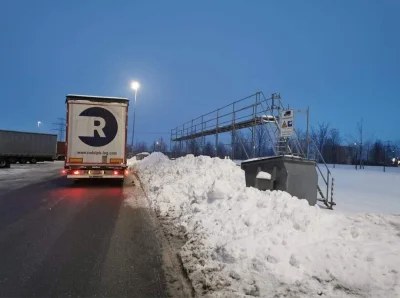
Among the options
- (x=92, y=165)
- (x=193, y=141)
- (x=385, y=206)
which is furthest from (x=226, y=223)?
(x=193, y=141)

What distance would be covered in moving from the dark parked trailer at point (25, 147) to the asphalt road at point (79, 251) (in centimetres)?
2906

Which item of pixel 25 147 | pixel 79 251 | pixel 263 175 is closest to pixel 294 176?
pixel 263 175

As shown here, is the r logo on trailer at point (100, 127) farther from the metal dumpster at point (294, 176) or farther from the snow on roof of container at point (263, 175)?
the snow on roof of container at point (263, 175)

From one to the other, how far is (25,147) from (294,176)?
38.8 metres

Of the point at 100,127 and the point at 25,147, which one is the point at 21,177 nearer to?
the point at 100,127

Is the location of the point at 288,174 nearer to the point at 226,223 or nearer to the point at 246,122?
the point at 226,223

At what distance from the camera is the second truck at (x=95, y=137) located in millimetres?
15727

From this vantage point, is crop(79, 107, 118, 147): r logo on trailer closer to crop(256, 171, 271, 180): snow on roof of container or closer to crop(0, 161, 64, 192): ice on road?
crop(0, 161, 64, 192): ice on road

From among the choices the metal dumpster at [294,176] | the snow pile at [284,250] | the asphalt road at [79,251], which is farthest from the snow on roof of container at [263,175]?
the asphalt road at [79,251]

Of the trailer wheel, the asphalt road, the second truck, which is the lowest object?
the asphalt road

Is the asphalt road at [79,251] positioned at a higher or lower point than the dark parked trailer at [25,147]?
lower

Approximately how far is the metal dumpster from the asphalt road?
3.67 m

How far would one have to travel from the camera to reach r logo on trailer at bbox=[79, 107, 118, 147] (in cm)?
1589

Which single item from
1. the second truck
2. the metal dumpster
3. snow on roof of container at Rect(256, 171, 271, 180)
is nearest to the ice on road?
the second truck
